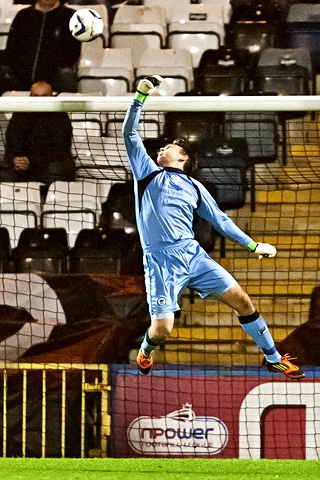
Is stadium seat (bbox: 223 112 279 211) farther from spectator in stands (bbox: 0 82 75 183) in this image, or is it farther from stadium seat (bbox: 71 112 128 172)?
spectator in stands (bbox: 0 82 75 183)

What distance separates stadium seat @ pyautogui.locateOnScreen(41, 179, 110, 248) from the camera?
31.0 ft

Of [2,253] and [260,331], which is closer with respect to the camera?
[260,331]

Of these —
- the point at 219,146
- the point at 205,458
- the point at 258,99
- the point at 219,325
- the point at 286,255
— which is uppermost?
the point at 258,99

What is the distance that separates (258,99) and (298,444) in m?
3.00

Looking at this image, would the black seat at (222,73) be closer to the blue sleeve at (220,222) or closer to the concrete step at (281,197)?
the concrete step at (281,197)

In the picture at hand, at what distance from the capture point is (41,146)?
9.72 meters

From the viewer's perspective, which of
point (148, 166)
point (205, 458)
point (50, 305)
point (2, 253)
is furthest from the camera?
point (2, 253)

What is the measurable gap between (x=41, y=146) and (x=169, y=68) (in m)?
2.06

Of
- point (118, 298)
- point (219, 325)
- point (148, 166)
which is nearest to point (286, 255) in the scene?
point (219, 325)

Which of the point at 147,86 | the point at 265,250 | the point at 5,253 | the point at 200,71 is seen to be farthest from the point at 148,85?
the point at 200,71

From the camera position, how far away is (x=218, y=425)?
7.67 meters

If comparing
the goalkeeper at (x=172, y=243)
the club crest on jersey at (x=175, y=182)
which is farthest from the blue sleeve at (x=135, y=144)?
the club crest on jersey at (x=175, y=182)

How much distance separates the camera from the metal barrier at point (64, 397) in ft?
25.3

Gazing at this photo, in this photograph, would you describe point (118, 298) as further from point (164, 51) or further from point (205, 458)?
point (164, 51)
